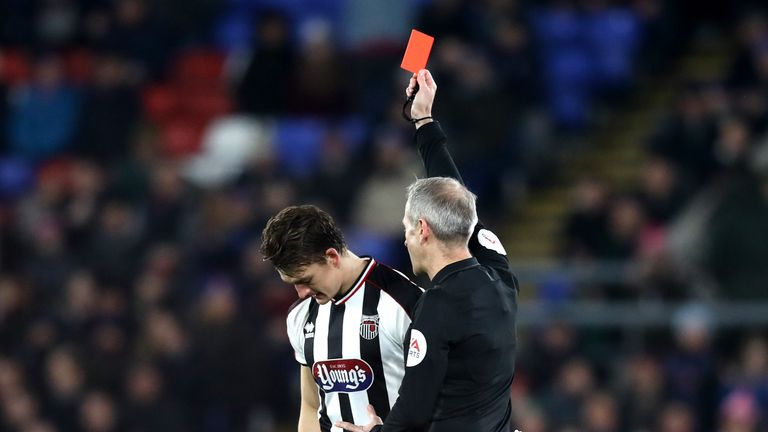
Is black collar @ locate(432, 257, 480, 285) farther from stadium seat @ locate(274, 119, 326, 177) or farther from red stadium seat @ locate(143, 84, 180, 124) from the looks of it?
red stadium seat @ locate(143, 84, 180, 124)

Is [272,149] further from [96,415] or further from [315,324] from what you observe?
[315,324]

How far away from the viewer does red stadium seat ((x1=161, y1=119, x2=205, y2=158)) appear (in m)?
12.4

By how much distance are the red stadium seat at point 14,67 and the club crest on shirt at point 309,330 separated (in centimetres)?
911

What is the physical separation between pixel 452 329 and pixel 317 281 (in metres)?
0.49

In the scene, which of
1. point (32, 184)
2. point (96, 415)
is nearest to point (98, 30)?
point (32, 184)

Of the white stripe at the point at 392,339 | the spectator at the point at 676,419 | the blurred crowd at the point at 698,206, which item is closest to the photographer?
the white stripe at the point at 392,339

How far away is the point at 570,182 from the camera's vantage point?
11.6 metres

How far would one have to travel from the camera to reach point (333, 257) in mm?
4383

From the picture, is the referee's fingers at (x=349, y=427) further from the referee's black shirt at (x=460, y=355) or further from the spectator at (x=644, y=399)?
the spectator at (x=644, y=399)

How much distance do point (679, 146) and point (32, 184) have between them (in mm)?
5438

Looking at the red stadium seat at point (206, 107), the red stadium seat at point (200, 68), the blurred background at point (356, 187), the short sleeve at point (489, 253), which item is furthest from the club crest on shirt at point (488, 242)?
the red stadium seat at point (200, 68)

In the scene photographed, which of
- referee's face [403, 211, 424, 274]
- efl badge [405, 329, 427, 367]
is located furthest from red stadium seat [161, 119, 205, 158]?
efl badge [405, 329, 427, 367]

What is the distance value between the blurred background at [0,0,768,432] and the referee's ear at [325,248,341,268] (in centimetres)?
446

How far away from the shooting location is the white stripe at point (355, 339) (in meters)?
4.45
